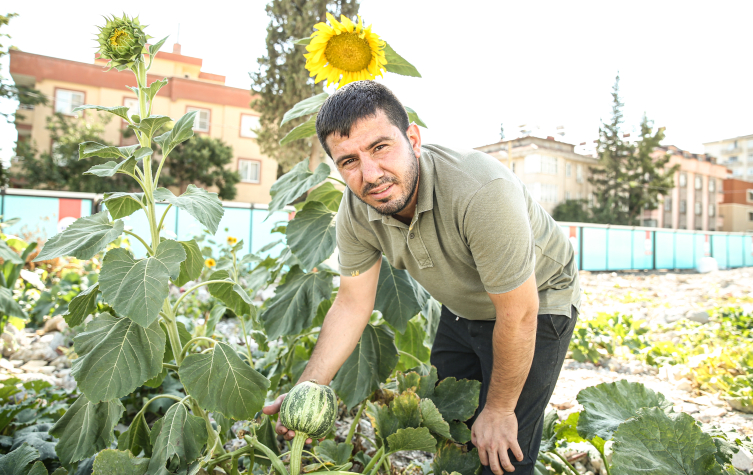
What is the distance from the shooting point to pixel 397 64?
2080mm

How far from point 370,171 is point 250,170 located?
85.7ft

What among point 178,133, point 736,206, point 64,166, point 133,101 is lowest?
point 178,133

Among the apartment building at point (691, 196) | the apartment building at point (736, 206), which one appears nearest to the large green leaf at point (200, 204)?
the apartment building at point (691, 196)

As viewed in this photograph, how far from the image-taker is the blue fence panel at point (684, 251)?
60.1 ft

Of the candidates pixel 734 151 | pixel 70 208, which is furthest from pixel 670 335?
pixel 734 151

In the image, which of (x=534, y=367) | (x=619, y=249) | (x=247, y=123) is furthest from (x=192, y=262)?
(x=247, y=123)

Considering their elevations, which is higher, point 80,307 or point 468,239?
point 468,239

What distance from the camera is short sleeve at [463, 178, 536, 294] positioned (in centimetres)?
145

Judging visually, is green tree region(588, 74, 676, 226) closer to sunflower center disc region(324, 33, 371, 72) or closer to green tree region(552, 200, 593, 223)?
green tree region(552, 200, 593, 223)

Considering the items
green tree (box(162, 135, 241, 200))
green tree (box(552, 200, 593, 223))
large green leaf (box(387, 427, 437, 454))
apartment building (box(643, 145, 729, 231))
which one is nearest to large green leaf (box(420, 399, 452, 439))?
large green leaf (box(387, 427, 437, 454))

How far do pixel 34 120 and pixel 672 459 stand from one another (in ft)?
93.7

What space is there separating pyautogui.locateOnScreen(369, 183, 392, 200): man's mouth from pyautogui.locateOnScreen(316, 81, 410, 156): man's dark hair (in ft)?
0.64

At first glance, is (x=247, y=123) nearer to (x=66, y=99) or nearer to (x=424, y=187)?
(x=66, y=99)

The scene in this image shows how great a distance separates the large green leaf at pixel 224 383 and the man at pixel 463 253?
0.16 m
